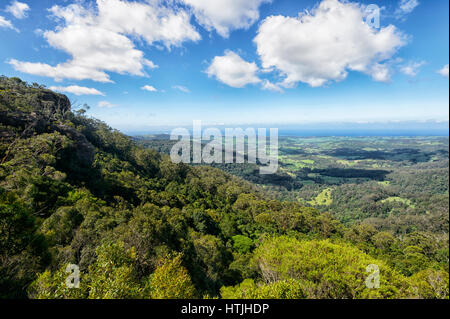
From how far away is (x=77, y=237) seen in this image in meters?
14.4

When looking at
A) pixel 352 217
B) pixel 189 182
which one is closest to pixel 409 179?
pixel 352 217

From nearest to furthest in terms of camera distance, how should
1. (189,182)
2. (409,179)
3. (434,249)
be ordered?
(434,249) → (189,182) → (409,179)

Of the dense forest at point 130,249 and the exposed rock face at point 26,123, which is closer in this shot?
the dense forest at point 130,249

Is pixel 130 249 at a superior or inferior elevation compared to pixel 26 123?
inferior

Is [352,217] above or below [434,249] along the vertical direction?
below

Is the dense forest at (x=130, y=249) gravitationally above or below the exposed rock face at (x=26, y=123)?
below

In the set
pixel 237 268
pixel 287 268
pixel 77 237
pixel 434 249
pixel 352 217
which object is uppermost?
pixel 77 237

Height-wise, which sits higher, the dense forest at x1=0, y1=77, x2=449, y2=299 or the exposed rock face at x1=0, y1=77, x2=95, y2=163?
the exposed rock face at x1=0, y1=77, x2=95, y2=163

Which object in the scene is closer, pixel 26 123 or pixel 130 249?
pixel 130 249

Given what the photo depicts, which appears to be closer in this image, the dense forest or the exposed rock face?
the dense forest
